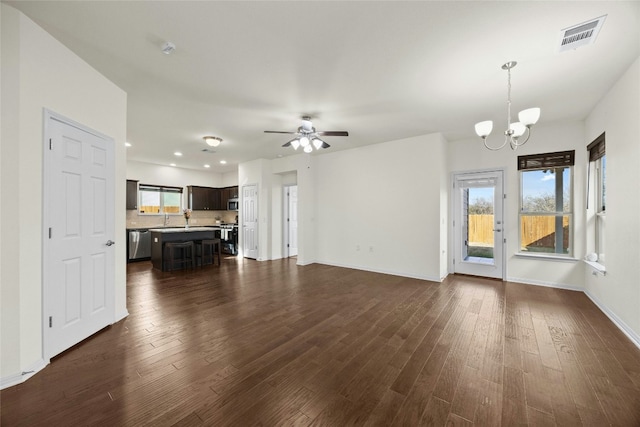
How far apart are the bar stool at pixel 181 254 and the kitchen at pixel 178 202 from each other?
0.95 meters

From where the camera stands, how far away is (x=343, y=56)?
8.27 ft

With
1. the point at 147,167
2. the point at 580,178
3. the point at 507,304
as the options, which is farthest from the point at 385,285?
the point at 147,167

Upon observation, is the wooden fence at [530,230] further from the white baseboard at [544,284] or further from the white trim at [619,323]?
the white trim at [619,323]

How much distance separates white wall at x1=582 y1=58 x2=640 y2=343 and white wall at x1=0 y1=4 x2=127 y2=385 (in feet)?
18.2

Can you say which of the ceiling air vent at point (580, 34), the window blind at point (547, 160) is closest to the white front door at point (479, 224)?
the window blind at point (547, 160)

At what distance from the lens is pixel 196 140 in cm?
541

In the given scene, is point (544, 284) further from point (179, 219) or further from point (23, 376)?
point (179, 219)

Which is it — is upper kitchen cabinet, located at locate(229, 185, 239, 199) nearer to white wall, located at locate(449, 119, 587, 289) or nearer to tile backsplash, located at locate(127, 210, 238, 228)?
tile backsplash, located at locate(127, 210, 238, 228)

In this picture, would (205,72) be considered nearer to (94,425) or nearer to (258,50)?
(258,50)

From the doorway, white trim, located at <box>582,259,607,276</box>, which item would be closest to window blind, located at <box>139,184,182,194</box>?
the doorway

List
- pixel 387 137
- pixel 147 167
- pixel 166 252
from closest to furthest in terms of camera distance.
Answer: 1. pixel 387 137
2. pixel 166 252
3. pixel 147 167

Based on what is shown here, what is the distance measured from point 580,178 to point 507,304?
2.61 meters

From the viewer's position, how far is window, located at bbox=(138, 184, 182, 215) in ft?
25.8

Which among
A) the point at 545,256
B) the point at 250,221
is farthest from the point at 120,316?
the point at 545,256
